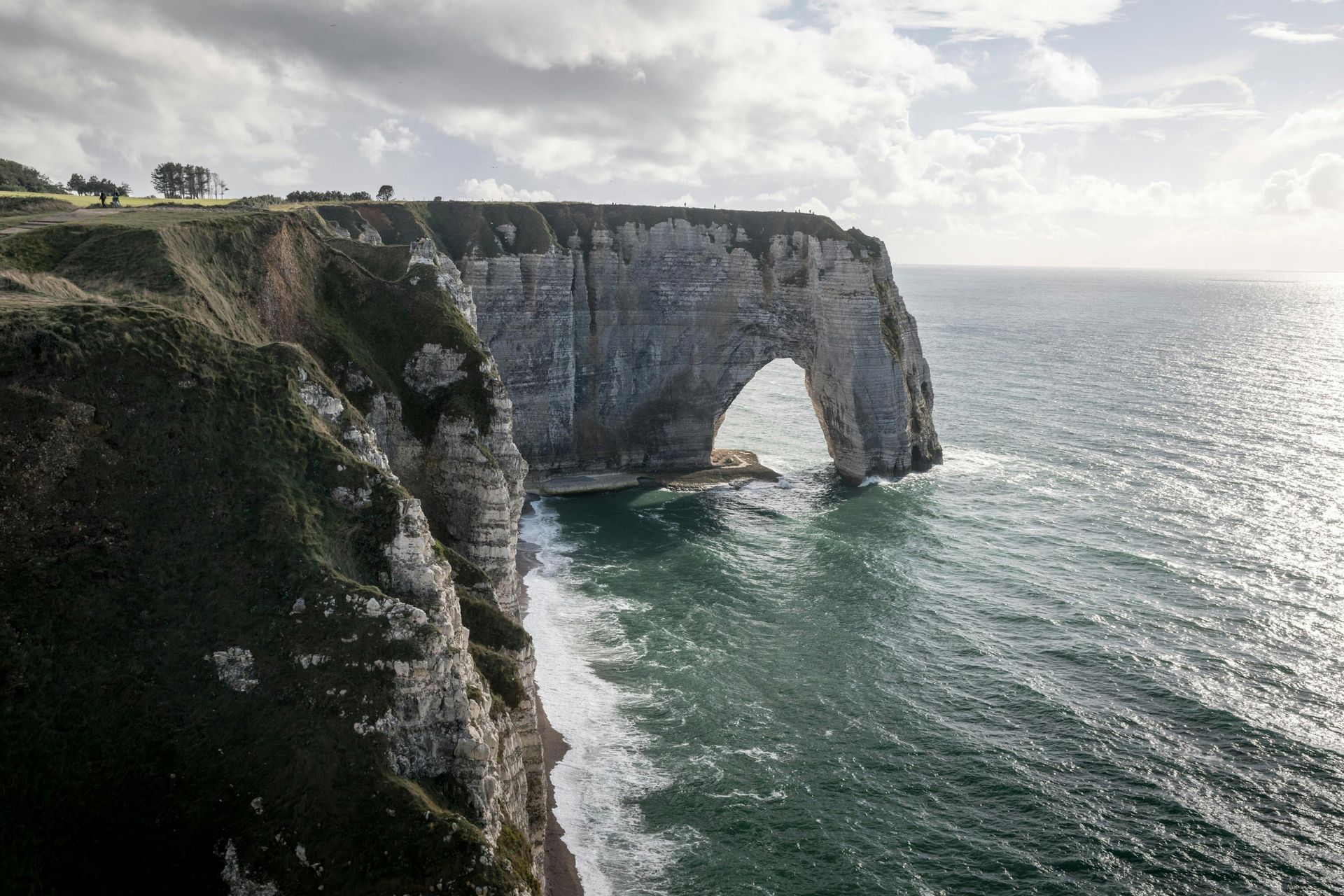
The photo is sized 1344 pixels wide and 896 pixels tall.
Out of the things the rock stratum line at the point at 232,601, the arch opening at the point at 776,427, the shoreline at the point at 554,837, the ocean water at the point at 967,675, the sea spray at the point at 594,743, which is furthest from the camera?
the arch opening at the point at 776,427

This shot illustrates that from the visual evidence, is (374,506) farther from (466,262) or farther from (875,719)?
(466,262)

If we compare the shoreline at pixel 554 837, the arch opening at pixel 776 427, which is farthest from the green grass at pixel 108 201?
the arch opening at pixel 776 427

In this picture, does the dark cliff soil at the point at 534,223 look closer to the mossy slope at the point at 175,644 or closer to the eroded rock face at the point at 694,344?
the eroded rock face at the point at 694,344

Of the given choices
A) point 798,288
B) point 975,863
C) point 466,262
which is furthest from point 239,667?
point 798,288

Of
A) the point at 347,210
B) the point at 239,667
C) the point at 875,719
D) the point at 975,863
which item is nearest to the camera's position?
the point at 239,667

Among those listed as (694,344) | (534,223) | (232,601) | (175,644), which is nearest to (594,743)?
(232,601)

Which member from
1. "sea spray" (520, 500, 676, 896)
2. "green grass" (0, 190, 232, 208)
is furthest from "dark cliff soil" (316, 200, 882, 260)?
"sea spray" (520, 500, 676, 896)

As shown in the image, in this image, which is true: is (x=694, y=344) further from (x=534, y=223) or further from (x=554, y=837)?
(x=554, y=837)
